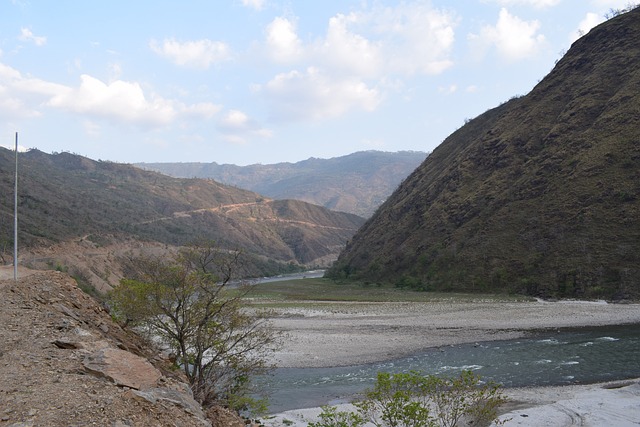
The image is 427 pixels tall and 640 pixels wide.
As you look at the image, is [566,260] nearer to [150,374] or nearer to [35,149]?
[150,374]

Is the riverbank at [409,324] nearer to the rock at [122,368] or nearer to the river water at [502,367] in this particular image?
the river water at [502,367]

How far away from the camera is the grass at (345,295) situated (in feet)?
174

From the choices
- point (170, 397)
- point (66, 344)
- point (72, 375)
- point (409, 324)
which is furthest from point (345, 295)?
point (72, 375)

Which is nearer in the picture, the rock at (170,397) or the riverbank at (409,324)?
the rock at (170,397)

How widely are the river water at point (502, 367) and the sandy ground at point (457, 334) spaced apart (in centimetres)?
152

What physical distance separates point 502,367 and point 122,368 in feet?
69.9

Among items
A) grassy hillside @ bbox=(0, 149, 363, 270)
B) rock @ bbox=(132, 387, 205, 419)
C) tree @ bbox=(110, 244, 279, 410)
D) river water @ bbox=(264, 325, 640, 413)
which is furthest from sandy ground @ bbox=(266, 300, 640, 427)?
grassy hillside @ bbox=(0, 149, 363, 270)

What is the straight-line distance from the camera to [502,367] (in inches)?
1004

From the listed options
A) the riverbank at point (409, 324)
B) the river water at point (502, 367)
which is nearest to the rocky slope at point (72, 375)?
the river water at point (502, 367)

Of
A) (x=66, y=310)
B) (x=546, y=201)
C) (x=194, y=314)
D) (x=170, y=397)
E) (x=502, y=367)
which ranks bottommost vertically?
(x=502, y=367)

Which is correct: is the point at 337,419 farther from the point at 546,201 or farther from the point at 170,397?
the point at 546,201

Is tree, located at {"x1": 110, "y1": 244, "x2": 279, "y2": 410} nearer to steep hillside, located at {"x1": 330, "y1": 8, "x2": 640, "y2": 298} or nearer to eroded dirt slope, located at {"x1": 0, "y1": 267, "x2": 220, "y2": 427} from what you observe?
eroded dirt slope, located at {"x1": 0, "y1": 267, "x2": 220, "y2": 427}

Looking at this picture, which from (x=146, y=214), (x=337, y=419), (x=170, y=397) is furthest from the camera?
(x=146, y=214)

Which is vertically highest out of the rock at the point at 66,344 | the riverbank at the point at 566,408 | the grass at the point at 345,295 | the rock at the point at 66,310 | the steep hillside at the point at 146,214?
the steep hillside at the point at 146,214
